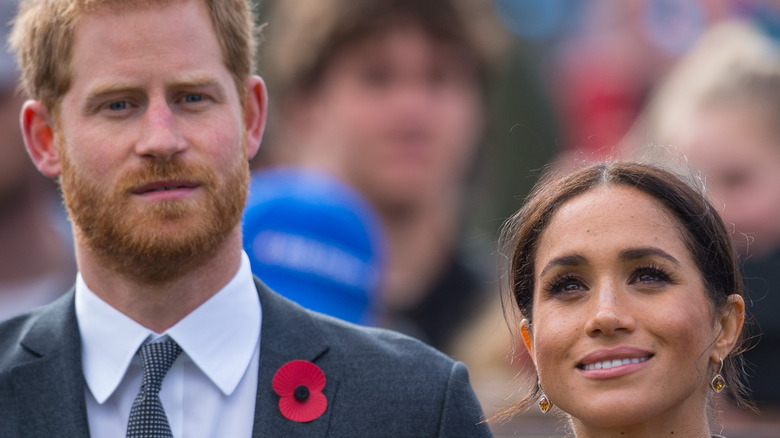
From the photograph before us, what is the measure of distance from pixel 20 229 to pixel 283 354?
3.33 metres

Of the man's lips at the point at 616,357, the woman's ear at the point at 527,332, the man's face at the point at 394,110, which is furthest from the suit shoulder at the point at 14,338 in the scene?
the man's face at the point at 394,110

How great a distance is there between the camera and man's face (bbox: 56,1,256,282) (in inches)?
118

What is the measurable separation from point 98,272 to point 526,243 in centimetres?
110

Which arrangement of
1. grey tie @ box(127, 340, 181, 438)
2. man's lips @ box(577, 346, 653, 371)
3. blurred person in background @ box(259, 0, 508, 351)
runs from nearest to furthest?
man's lips @ box(577, 346, 653, 371)
grey tie @ box(127, 340, 181, 438)
blurred person in background @ box(259, 0, 508, 351)

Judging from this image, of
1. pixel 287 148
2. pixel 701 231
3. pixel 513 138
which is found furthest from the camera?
pixel 513 138

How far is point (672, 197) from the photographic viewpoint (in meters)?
2.95

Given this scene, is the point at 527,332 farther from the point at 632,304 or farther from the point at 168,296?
the point at 168,296

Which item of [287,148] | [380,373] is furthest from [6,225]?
[380,373]

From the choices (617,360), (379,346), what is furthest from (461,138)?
(617,360)

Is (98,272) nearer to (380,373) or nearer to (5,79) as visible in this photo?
(380,373)

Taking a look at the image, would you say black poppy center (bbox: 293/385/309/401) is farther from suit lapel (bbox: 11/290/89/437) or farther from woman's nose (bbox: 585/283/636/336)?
woman's nose (bbox: 585/283/636/336)

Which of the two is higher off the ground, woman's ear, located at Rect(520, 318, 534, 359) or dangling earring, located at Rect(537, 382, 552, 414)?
woman's ear, located at Rect(520, 318, 534, 359)

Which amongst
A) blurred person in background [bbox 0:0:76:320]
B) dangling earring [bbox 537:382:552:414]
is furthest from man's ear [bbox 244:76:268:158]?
blurred person in background [bbox 0:0:76:320]

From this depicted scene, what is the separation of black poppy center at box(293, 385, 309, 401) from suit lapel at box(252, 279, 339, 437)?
0.05 meters
